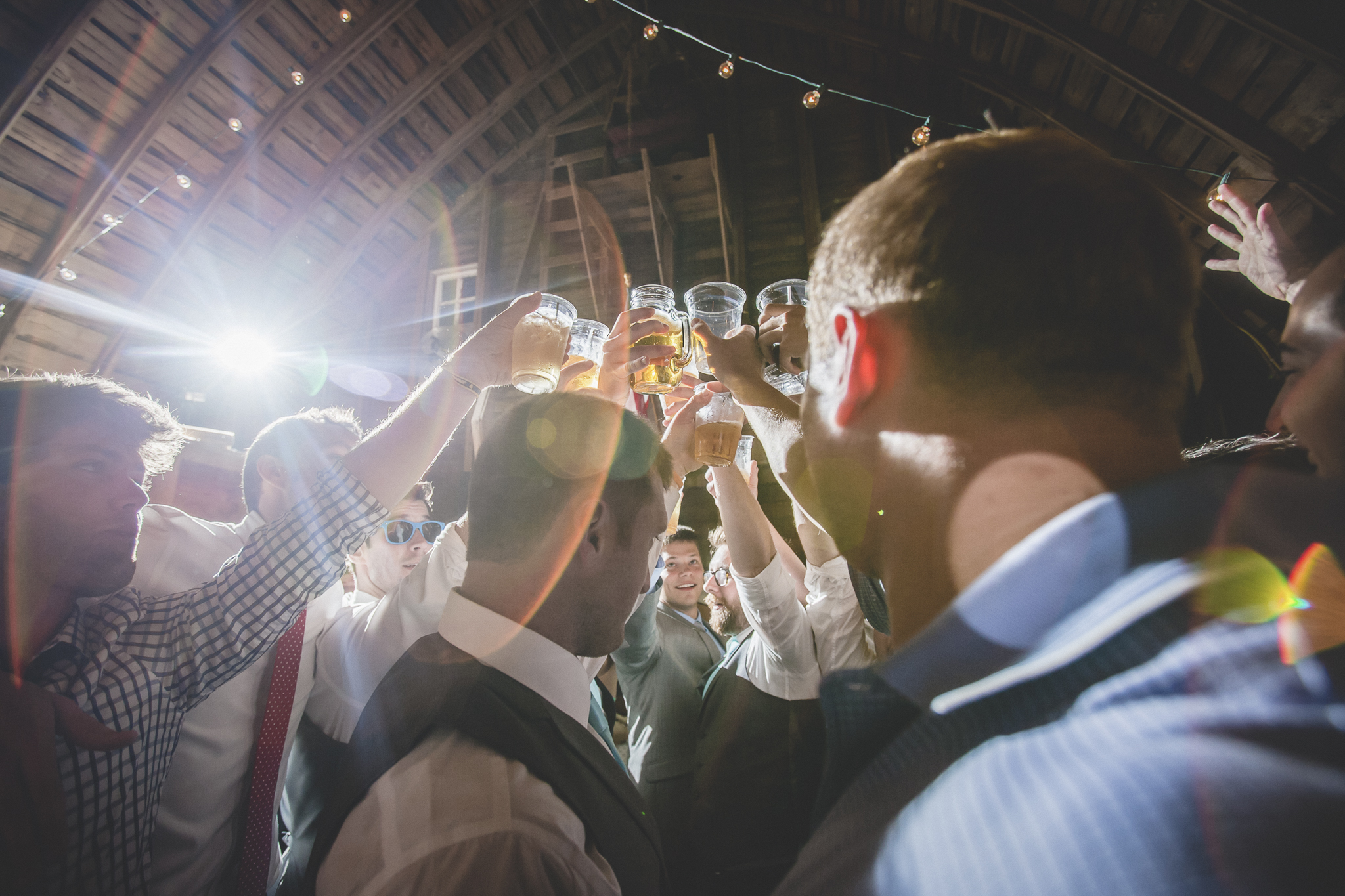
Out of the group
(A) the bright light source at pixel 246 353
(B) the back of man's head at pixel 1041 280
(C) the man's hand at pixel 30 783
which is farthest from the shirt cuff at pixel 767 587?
(A) the bright light source at pixel 246 353

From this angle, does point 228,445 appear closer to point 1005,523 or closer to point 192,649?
point 192,649

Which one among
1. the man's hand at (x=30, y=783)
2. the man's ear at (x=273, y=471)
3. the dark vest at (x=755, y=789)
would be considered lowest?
the dark vest at (x=755, y=789)

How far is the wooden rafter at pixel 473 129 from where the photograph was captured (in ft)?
21.4

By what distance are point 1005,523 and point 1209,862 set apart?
0.40 metres

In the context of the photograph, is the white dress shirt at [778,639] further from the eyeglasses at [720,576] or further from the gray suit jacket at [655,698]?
the eyeglasses at [720,576]

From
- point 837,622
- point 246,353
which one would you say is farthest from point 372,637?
point 246,353

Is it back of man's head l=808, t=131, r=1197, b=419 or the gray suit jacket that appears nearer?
back of man's head l=808, t=131, r=1197, b=419

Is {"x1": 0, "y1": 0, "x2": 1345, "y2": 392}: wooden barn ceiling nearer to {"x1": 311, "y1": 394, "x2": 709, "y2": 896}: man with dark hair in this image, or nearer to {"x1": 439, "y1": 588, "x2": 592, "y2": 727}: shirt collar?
{"x1": 311, "y1": 394, "x2": 709, "y2": 896}: man with dark hair

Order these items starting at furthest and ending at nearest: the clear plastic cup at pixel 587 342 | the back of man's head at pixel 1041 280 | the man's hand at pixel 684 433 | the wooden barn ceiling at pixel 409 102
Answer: the wooden barn ceiling at pixel 409 102 → the clear plastic cup at pixel 587 342 → the man's hand at pixel 684 433 → the back of man's head at pixel 1041 280

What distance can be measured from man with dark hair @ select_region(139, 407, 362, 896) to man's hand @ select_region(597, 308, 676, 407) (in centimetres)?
96

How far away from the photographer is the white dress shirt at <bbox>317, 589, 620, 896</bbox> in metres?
0.89

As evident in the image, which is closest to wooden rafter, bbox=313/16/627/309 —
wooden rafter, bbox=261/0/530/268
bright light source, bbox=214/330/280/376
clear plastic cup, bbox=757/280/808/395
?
wooden rafter, bbox=261/0/530/268

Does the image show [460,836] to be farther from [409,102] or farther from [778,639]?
[409,102]

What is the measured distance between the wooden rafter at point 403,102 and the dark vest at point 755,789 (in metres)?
6.42
